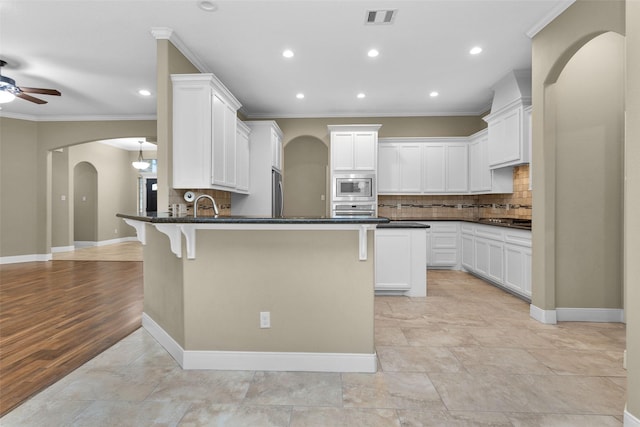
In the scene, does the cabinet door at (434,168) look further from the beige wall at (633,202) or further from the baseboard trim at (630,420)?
the baseboard trim at (630,420)

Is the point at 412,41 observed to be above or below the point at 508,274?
above

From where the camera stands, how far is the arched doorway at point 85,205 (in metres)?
8.95

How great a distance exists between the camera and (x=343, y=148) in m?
5.95

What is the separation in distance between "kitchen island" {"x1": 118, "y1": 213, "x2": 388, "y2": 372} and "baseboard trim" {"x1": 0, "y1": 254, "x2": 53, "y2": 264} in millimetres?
→ 6249

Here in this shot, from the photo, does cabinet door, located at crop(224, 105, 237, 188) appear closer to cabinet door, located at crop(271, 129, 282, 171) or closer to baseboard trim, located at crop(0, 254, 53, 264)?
cabinet door, located at crop(271, 129, 282, 171)

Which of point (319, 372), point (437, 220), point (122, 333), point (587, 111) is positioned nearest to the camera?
point (319, 372)

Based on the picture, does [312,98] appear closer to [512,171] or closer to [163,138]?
[163,138]

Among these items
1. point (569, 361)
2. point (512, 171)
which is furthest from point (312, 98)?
point (569, 361)

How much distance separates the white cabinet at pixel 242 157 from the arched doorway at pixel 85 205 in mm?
5869

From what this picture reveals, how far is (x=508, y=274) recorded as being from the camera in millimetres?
4180

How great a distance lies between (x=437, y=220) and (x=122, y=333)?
4.96m

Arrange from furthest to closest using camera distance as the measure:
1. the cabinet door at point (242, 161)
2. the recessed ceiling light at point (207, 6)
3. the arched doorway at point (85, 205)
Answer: the arched doorway at point (85, 205)
the cabinet door at point (242, 161)
the recessed ceiling light at point (207, 6)

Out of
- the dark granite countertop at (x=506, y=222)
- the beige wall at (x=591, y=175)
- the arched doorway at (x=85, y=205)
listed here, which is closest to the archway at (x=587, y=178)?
the beige wall at (x=591, y=175)

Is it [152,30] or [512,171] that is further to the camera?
[512,171]
